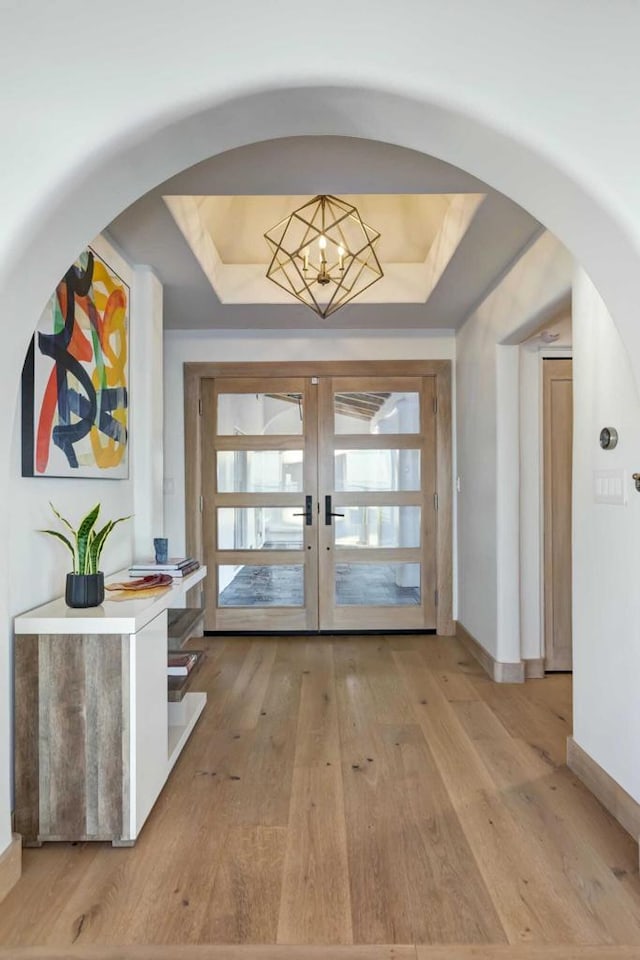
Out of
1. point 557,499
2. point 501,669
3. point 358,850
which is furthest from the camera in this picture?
point 557,499

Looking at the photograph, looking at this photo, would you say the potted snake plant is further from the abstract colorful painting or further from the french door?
the french door

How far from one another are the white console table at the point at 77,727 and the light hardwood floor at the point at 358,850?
103mm

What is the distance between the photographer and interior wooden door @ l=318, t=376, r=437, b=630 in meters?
4.62

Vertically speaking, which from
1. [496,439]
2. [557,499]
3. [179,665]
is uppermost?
[496,439]

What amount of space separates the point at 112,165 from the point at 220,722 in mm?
2412

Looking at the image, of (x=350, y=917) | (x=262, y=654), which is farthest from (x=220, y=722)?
(x=350, y=917)

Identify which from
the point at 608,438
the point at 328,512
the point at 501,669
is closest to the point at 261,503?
the point at 328,512

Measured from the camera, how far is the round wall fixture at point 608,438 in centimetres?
211

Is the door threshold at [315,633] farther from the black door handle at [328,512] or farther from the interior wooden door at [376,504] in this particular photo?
the black door handle at [328,512]

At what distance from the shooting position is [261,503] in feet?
15.2

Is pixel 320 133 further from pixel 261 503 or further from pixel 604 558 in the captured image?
pixel 261 503

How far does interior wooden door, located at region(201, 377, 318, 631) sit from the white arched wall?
3140 millimetres

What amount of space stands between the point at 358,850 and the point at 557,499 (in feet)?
8.21

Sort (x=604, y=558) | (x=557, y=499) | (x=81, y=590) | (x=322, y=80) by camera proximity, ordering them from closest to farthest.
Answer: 1. (x=322, y=80)
2. (x=81, y=590)
3. (x=604, y=558)
4. (x=557, y=499)
